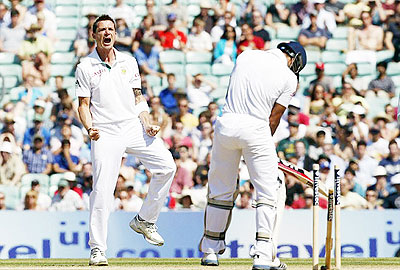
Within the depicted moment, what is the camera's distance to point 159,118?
15258 mm

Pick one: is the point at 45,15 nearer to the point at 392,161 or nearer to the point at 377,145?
the point at 377,145

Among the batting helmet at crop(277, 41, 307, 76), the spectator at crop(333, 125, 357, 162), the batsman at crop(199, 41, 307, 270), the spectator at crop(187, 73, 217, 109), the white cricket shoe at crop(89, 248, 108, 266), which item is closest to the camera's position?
the batsman at crop(199, 41, 307, 270)

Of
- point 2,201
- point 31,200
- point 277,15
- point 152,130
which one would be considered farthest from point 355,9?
point 152,130

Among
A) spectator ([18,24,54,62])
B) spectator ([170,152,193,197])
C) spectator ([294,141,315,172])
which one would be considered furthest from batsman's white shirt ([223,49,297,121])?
spectator ([18,24,54,62])

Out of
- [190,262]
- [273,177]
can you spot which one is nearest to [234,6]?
[190,262]

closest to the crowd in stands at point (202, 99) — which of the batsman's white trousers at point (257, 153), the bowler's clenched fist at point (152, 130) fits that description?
the bowler's clenched fist at point (152, 130)

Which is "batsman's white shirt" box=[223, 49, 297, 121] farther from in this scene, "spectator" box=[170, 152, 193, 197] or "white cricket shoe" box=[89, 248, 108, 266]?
"spectator" box=[170, 152, 193, 197]

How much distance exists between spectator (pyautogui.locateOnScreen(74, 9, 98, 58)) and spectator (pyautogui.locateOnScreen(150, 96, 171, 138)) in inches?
65.0

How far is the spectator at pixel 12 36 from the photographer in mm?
16547

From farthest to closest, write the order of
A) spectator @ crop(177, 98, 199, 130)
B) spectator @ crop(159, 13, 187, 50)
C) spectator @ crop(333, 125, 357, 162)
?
spectator @ crop(159, 13, 187, 50), spectator @ crop(177, 98, 199, 130), spectator @ crop(333, 125, 357, 162)

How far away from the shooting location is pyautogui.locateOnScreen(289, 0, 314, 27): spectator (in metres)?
16.6

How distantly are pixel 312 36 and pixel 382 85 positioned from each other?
141 centimetres

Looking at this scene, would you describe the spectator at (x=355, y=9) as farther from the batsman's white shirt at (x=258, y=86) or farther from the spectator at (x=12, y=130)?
the batsman's white shirt at (x=258, y=86)

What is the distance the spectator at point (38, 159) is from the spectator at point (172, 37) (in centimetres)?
276
